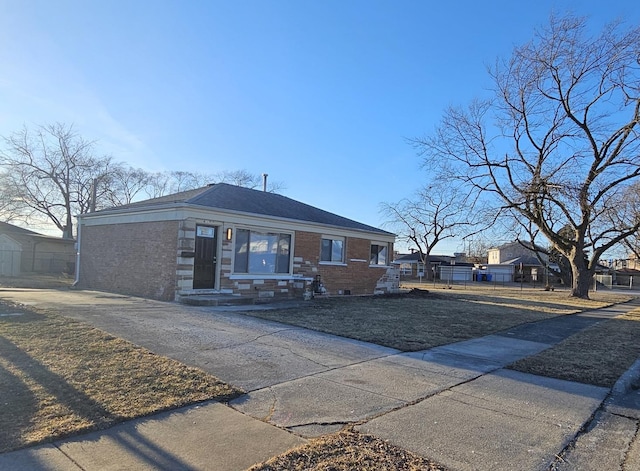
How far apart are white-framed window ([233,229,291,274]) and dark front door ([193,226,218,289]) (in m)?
0.83

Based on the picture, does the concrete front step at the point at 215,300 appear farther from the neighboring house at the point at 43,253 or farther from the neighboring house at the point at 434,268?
the neighboring house at the point at 434,268

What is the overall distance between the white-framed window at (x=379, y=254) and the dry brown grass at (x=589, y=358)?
10583 mm

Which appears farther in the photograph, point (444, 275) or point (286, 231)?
point (444, 275)

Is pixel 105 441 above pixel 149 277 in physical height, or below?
below

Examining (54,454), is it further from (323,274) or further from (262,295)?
(323,274)

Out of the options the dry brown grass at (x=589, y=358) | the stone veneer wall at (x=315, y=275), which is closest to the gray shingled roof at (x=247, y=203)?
the stone veneer wall at (x=315, y=275)

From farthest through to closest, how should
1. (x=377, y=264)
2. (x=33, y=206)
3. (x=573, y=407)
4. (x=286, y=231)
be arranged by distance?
(x=33, y=206) < (x=377, y=264) < (x=286, y=231) < (x=573, y=407)

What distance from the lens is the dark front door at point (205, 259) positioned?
13398 millimetres

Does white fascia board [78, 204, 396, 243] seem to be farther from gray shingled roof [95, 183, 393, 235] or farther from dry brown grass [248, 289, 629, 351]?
dry brown grass [248, 289, 629, 351]

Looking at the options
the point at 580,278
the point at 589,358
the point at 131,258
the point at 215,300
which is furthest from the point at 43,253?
the point at 580,278

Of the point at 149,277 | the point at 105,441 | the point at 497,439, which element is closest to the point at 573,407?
the point at 497,439

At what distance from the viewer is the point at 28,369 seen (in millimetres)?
5078

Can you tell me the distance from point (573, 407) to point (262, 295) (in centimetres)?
1120

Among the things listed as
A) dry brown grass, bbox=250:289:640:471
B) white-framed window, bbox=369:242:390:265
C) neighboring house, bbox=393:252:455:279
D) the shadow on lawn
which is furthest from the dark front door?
neighboring house, bbox=393:252:455:279
